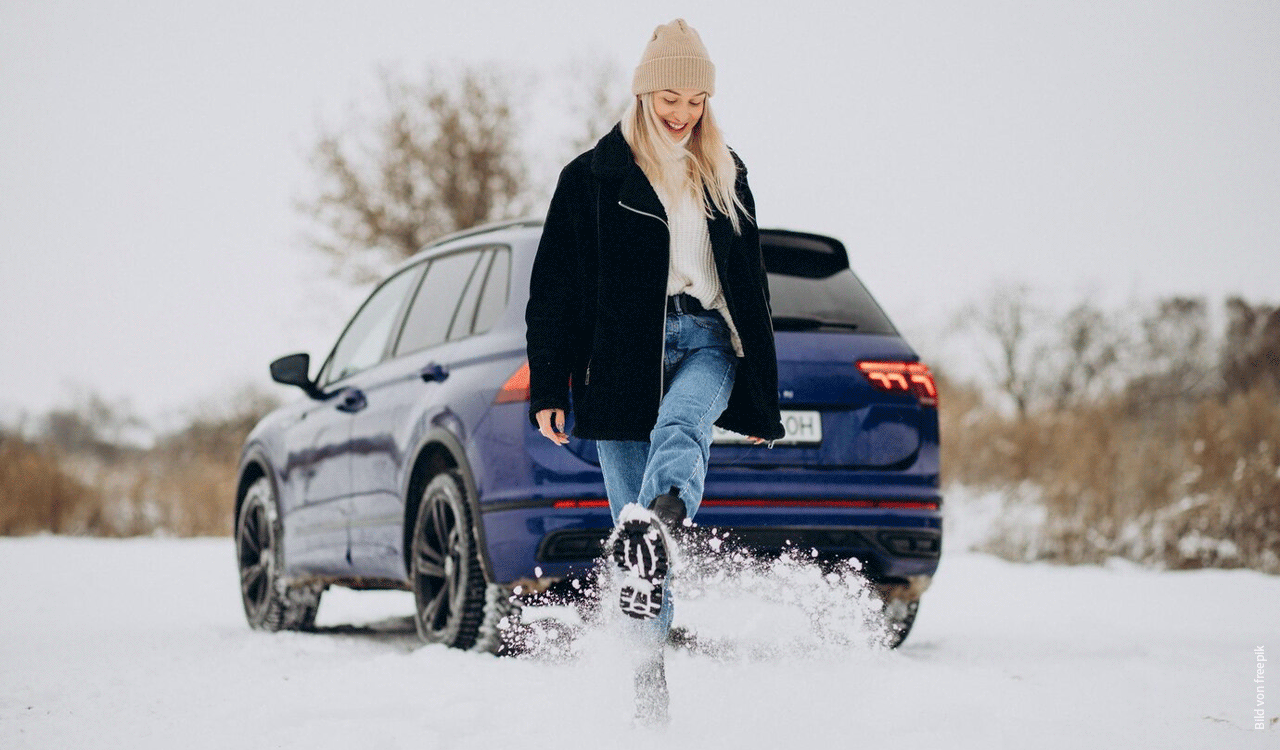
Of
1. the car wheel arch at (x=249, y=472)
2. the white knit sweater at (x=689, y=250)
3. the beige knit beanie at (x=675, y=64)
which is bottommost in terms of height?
the car wheel arch at (x=249, y=472)

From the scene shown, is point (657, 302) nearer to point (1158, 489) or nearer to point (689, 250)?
point (689, 250)

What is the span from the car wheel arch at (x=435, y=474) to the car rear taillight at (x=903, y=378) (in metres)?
1.50

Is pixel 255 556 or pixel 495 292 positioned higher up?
pixel 495 292

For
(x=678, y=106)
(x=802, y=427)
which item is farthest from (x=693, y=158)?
(x=802, y=427)

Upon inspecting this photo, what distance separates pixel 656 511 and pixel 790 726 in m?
0.76

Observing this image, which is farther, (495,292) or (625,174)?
(495,292)

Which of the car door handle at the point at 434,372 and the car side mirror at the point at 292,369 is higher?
the car side mirror at the point at 292,369

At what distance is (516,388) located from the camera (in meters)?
5.21

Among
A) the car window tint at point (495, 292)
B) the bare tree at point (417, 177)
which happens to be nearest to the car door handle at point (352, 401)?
the car window tint at point (495, 292)

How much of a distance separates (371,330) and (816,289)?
2442 millimetres

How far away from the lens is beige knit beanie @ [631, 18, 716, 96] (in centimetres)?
399

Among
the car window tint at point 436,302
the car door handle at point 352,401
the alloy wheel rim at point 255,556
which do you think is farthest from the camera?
the alloy wheel rim at point 255,556

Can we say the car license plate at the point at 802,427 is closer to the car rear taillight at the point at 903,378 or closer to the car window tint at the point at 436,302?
the car rear taillight at the point at 903,378

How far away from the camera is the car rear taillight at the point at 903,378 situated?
220 inches
